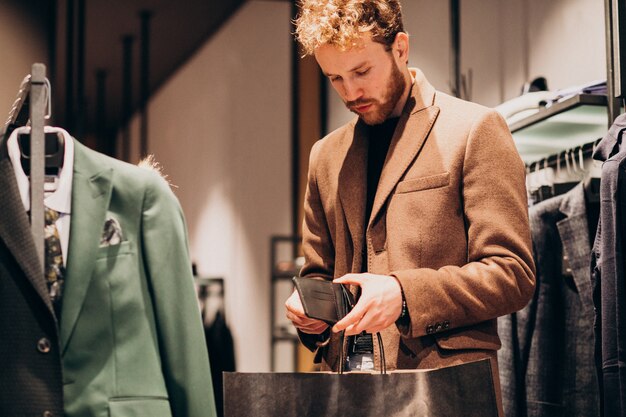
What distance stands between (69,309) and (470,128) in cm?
83

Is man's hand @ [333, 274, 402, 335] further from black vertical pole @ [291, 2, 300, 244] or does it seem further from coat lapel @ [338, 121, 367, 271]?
black vertical pole @ [291, 2, 300, 244]

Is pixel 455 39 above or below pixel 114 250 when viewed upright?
above

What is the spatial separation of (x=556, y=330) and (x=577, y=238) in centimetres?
28

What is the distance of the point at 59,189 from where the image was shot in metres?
1.54

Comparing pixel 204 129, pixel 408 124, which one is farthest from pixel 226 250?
pixel 408 124

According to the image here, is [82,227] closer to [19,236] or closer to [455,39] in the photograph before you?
[19,236]

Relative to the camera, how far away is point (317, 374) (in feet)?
5.31

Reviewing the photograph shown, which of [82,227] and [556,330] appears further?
[556,330]

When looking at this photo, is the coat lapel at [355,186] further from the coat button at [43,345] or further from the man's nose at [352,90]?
the coat button at [43,345]

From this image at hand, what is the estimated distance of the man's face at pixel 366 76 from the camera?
1867 millimetres

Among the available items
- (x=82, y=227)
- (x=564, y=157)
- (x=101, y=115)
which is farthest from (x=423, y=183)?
(x=101, y=115)

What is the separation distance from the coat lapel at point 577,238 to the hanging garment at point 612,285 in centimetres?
34

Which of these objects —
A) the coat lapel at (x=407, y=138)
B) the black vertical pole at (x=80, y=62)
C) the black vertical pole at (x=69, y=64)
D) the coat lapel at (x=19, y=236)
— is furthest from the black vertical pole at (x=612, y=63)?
the black vertical pole at (x=80, y=62)

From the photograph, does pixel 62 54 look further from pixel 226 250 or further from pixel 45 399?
pixel 45 399
